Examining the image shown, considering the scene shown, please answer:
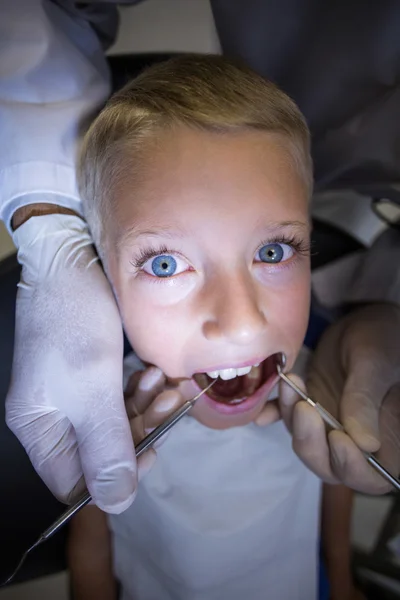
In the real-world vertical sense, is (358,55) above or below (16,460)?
above

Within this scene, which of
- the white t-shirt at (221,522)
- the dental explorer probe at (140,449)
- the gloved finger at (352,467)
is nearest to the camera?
the dental explorer probe at (140,449)

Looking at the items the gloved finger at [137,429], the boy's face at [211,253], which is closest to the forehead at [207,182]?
the boy's face at [211,253]

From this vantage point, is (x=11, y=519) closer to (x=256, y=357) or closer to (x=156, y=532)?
(x=156, y=532)

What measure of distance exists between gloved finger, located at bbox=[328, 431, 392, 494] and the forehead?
0.24m

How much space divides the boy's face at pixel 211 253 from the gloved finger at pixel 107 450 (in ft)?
0.26

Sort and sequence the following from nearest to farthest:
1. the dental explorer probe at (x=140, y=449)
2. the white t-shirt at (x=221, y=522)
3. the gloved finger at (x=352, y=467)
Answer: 1. the dental explorer probe at (x=140, y=449)
2. the gloved finger at (x=352, y=467)
3. the white t-shirt at (x=221, y=522)

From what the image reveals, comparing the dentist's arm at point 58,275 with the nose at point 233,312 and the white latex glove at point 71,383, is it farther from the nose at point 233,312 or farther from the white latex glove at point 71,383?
the nose at point 233,312

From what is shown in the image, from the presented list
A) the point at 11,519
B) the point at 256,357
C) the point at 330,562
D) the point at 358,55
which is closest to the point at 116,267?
the point at 256,357

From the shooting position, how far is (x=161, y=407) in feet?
2.04

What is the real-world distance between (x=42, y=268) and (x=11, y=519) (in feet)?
0.93

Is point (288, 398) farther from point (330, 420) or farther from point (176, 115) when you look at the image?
point (176, 115)

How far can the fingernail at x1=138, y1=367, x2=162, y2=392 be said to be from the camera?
2.14 feet

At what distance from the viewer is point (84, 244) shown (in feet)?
2.26

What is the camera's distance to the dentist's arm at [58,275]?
1.95ft
